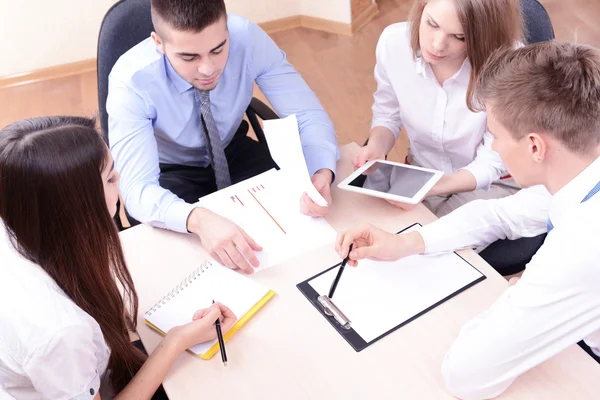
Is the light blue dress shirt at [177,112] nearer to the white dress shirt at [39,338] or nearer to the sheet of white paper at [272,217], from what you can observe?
the sheet of white paper at [272,217]

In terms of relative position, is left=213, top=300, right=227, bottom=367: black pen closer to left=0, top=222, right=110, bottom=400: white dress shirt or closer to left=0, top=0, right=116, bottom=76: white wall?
left=0, top=222, right=110, bottom=400: white dress shirt

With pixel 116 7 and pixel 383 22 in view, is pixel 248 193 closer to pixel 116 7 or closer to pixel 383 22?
pixel 116 7

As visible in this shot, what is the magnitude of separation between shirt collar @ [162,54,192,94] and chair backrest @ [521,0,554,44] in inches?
38.4

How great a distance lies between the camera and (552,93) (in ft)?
3.55

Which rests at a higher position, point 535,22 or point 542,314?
point 535,22

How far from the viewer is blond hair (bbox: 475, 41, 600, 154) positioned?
1048 mm

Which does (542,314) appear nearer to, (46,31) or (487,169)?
(487,169)

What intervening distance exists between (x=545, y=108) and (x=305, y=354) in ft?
2.10

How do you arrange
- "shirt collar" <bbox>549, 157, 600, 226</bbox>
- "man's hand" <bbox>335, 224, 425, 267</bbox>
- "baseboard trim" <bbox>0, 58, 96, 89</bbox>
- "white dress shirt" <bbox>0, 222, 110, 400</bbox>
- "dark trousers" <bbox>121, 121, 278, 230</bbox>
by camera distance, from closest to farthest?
"white dress shirt" <bbox>0, 222, 110, 400</bbox>, "shirt collar" <bbox>549, 157, 600, 226</bbox>, "man's hand" <bbox>335, 224, 425, 267</bbox>, "dark trousers" <bbox>121, 121, 278, 230</bbox>, "baseboard trim" <bbox>0, 58, 96, 89</bbox>

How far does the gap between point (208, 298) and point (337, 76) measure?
2.46 metres

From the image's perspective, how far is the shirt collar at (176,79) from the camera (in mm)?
1662

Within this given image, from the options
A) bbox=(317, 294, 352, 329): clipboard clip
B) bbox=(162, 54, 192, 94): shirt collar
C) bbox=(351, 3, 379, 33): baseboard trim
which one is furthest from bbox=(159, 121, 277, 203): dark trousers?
bbox=(351, 3, 379, 33): baseboard trim

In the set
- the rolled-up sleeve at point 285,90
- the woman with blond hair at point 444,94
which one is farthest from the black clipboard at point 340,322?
the rolled-up sleeve at point 285,90

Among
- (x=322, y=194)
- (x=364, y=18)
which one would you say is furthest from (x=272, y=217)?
(x=364, y=18)
